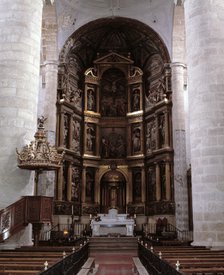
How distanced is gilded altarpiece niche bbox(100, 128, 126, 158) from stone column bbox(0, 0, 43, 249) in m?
14.1

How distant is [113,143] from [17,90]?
1510 centimetres

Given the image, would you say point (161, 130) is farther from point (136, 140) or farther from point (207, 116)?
point (207, 116)

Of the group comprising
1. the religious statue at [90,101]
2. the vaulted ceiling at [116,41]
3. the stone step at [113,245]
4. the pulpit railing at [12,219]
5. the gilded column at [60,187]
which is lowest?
the stone step at [113,245]

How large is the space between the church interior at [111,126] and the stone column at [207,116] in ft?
0.11

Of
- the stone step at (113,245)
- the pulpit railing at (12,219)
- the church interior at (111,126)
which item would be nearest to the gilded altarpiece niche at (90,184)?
the church interior at (111,126)

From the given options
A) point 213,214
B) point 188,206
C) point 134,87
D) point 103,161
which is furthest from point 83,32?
point 213,214

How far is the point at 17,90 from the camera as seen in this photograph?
40.1ft

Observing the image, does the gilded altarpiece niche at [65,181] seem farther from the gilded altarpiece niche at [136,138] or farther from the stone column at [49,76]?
the gilded altarpiece niche at [136,138]

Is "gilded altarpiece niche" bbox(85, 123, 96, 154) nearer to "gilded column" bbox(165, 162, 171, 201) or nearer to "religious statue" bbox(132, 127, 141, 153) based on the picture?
"religious statue" bbox(132, 127, 141, 153)

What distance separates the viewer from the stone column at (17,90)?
11.7m

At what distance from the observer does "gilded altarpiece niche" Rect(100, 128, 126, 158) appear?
26.5 metres

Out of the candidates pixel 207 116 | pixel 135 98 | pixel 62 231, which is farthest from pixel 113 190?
pixel 207 116

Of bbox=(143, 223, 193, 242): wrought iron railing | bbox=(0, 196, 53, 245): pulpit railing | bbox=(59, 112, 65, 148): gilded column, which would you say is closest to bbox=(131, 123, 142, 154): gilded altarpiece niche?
bbox=(59, 112, 65, 148): gilded column

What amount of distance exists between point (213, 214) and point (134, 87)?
16.3m
